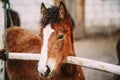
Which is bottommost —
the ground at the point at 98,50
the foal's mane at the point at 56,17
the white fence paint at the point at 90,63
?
the white fence paint at the point at 90,63

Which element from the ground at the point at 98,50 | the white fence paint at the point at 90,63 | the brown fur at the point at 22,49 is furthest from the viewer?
the brown fur at the point at 22,49

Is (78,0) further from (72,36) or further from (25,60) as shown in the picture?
(25,60)

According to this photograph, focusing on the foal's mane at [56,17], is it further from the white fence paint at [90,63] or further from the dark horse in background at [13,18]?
the dark horse in background at [13,18]

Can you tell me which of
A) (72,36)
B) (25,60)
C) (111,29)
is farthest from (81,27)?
(25,60)

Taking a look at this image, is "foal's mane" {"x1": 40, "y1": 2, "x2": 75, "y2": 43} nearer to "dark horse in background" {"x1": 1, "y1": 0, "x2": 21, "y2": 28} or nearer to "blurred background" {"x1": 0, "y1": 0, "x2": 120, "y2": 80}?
"blurred background" {"x1": 0, "y1": 0, "x2": 120, "y2": 80}

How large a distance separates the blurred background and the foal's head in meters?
0.07

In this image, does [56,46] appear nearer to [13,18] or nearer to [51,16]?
[51,16]

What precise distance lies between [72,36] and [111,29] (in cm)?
28

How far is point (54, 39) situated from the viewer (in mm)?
1977

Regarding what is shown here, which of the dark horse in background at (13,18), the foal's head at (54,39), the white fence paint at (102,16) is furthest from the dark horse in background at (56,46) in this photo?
the dark horse in background at (13,18)

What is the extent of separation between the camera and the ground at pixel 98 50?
78.0 inches

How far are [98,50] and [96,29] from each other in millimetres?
135

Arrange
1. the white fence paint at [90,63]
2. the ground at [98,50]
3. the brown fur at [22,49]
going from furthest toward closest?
1. the brown fur at [22,49]
2. the ground at [98,50]
3. the white fence paint at [90,63]

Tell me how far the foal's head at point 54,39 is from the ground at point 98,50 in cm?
9
